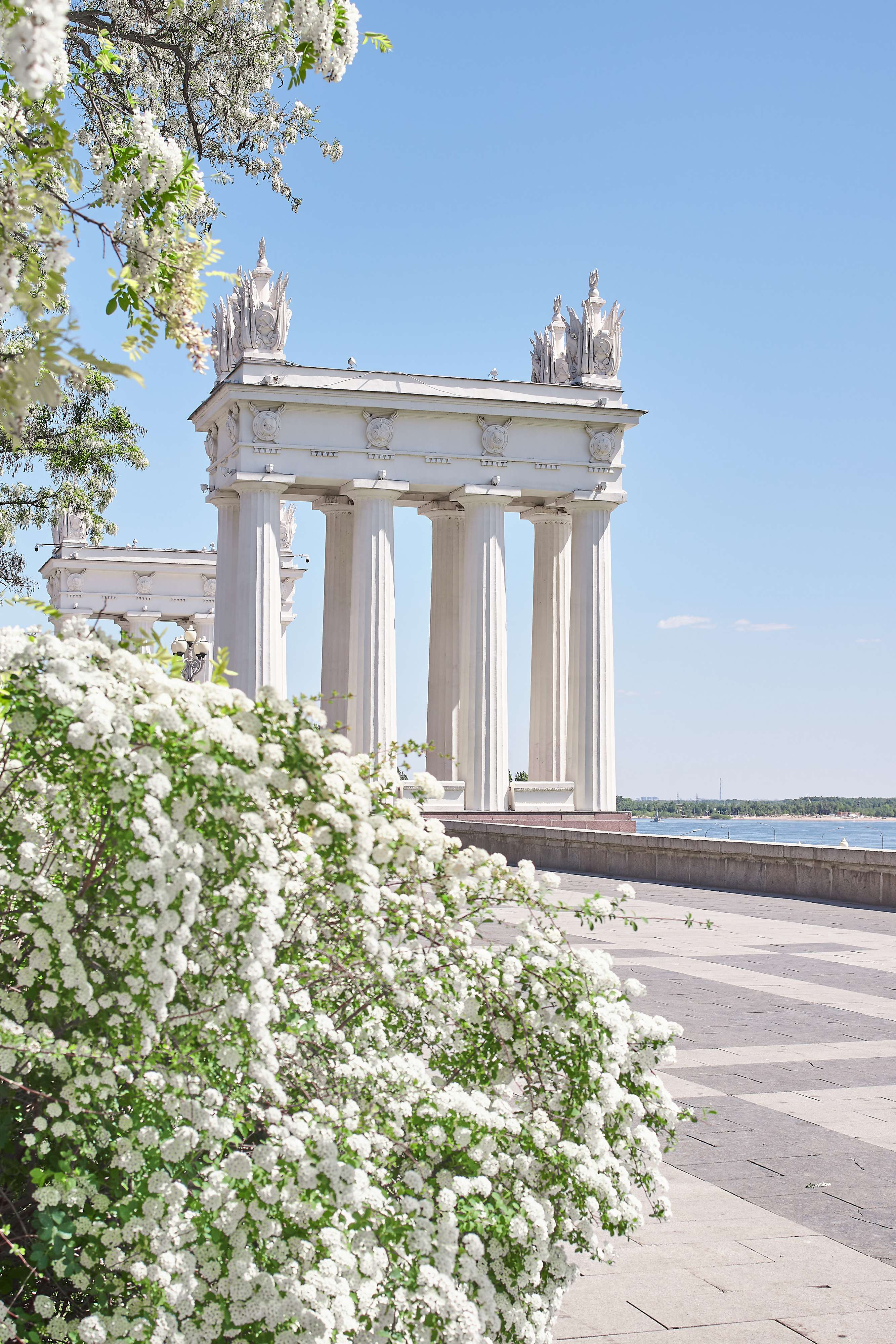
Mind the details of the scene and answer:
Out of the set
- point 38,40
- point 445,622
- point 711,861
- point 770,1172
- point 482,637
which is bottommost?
point 770,1172

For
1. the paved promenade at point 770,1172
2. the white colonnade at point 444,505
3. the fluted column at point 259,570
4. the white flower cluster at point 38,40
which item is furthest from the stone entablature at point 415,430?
the white flower cluster at point 38,40

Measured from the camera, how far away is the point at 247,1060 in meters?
3.96

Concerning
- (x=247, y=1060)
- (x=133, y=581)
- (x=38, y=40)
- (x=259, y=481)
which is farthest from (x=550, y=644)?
(x=38, y=40)

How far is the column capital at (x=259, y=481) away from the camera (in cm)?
3600

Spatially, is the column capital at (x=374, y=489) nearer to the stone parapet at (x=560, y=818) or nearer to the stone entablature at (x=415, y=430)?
the stone entablature at (x=415, y=430)

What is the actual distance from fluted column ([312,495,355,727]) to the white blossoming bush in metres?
35.6

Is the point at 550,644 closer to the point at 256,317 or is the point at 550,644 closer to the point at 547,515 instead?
the point at 547,515

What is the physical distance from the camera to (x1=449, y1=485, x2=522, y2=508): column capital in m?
38.1

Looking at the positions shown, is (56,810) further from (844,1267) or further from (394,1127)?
(844,1267)

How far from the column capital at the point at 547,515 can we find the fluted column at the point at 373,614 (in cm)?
557

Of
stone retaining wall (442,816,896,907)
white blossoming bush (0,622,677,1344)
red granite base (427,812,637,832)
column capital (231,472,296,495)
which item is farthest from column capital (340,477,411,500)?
white blossoming bush (0,622,677,1344)

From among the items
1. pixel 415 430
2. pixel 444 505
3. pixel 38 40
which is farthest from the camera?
pixel 444 505

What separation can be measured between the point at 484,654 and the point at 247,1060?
33.9 meters

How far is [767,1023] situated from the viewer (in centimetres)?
1065
